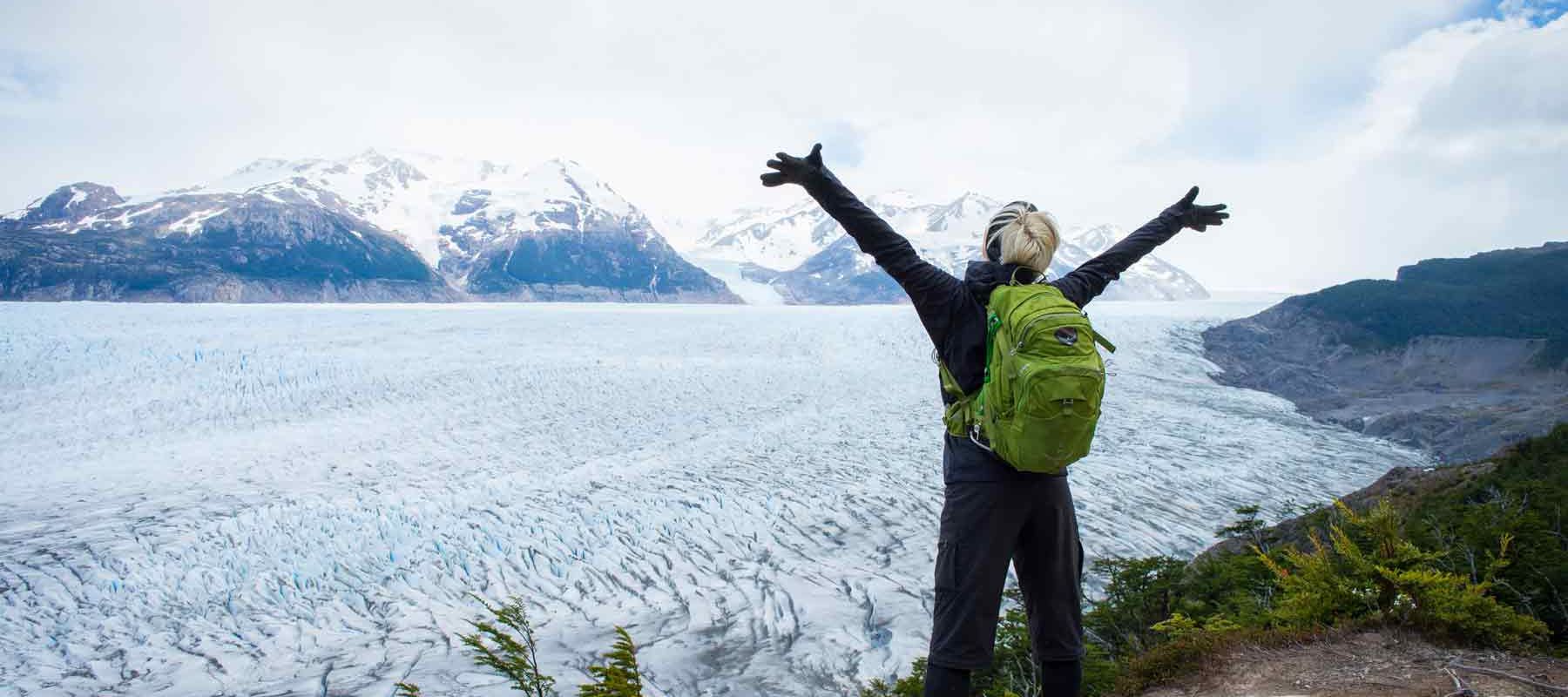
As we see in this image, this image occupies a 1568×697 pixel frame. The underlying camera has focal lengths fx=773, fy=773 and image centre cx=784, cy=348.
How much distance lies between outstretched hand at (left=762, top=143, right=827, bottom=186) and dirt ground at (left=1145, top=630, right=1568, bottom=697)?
2.69 meters

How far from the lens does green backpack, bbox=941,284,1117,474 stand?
203cm

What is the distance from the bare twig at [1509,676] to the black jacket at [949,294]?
2.16 metres

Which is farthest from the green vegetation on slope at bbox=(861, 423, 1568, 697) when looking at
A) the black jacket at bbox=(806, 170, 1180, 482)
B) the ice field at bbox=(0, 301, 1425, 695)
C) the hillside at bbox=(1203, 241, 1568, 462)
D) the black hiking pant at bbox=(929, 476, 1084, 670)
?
the hillside at bbox=(1203, 241, 1568, 462)

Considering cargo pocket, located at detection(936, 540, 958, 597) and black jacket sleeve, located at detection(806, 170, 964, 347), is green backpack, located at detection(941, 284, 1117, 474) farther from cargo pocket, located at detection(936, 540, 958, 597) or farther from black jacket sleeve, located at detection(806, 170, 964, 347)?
cargo pocket, located at detection(936, 540, 958, 597)

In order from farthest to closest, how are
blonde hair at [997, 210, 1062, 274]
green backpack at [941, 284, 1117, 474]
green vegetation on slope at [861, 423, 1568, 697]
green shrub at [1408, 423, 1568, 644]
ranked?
1. green shrub at [1408, 423, 1568, 644]
2. green vegetation on slope at [861, 423, 1568, 697]
3. blonde hair at [997, 210, 1062, 274]
4. green backpack at [941, 284, 1117, 474]

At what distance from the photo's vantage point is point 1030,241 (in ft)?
7.40

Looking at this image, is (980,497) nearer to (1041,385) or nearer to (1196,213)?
(1041,385)

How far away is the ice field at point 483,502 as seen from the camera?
770 cm

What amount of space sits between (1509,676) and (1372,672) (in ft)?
1.33

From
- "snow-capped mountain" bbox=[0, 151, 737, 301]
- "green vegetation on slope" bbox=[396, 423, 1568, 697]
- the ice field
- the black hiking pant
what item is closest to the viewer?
the black hiking pant

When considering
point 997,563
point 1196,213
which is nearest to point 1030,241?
point 997,563

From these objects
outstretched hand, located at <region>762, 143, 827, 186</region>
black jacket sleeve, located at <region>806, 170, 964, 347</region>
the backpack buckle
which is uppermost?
outstretched hand, located at <region>762, 143, 827, 186</region>

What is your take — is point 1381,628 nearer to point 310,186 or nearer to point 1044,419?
point 1044,419

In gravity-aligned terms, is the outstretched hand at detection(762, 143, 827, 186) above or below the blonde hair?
above
